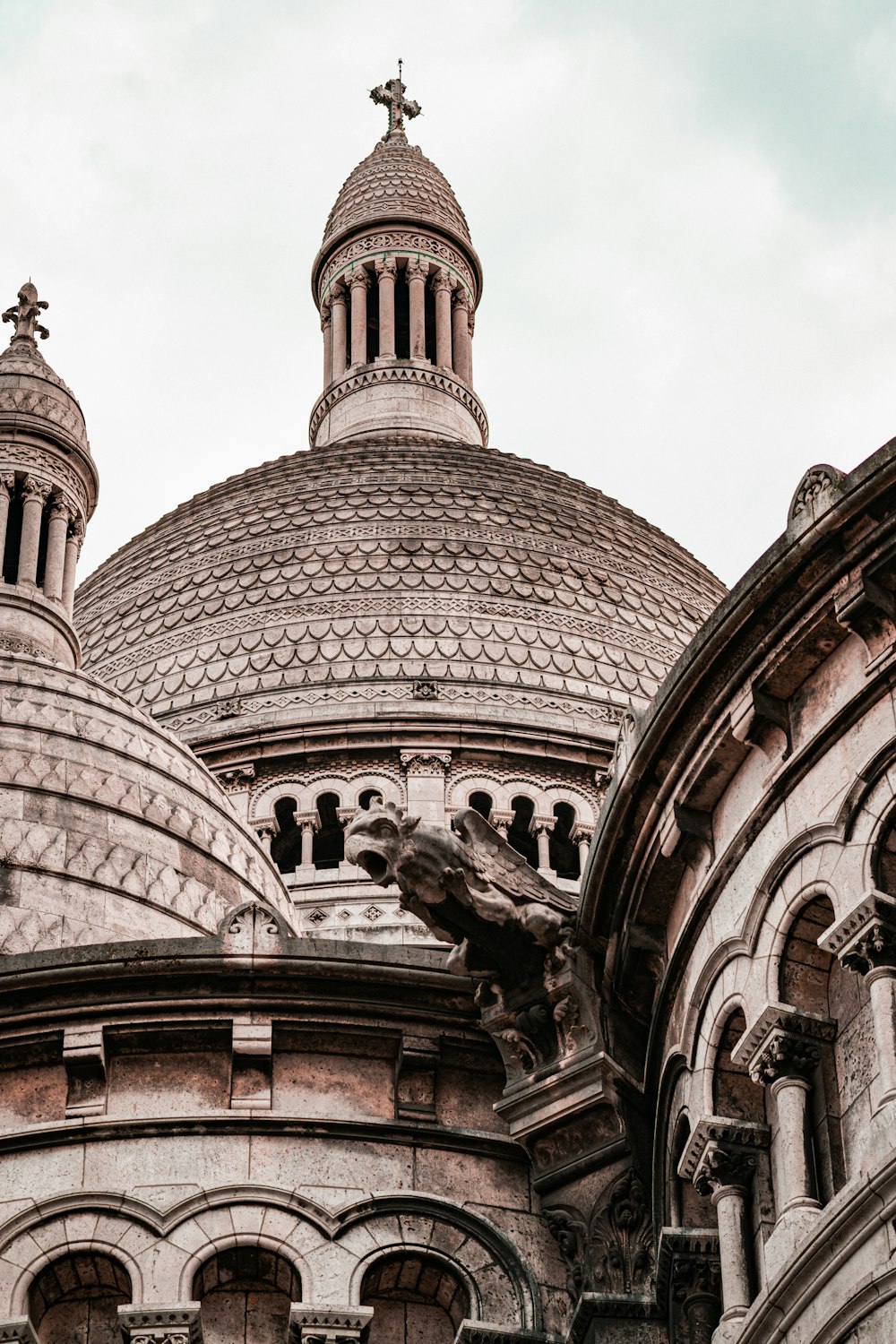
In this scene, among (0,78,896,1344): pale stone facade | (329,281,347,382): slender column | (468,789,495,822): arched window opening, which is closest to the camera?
(0,78,896,1344): pale stone facade

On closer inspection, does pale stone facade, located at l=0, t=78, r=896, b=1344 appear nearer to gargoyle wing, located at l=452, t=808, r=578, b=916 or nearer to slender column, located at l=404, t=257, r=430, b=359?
gargoyle wing, located at l=452, t=808, r=578, b=916

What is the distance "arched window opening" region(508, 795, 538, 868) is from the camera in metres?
32.9

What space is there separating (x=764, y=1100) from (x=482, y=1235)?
2.39 m

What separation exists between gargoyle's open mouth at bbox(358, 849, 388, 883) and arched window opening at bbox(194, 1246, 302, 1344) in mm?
2058

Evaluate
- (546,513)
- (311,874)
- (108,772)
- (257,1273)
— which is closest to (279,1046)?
(257,1273)

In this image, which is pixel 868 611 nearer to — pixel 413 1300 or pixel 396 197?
pixel 413 1300

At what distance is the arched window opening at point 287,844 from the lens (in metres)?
32.6

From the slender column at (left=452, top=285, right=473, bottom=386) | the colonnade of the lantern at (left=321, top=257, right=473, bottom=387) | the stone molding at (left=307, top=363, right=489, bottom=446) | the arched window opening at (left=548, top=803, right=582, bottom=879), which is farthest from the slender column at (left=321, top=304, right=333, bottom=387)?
the arched window opening at (left=548, top=803, right=582, bottom=879)

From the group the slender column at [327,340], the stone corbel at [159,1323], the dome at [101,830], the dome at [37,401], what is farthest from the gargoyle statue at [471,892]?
the slender column at [327,340]

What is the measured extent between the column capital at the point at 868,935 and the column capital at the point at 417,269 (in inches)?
1423

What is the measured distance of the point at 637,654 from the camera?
37094 millimetres

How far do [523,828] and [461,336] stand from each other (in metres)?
17.1

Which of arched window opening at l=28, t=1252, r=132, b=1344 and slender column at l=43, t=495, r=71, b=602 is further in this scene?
slender column at l=43, t=495, r=71, b=602

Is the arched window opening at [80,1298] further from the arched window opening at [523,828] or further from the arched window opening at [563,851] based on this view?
the arched window opening at [563,851]
